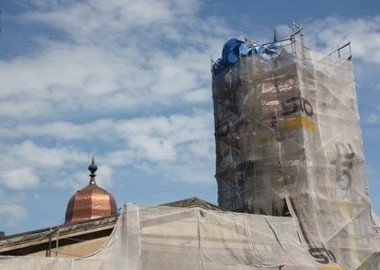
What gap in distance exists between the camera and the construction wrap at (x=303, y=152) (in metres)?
21.1

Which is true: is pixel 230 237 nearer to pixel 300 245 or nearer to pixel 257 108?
pixel 300 245

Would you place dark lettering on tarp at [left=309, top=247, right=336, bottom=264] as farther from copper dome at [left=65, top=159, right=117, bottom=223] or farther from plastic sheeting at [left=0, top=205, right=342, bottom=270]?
copper dome at [left=65, top=159, right=117, bottom=223]

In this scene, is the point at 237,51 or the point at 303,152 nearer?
the point at 303,152

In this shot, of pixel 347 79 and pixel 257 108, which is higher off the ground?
pixel 347 79

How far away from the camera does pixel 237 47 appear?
24141mm

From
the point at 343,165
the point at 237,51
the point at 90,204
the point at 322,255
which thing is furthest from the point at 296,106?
the point at 90,204

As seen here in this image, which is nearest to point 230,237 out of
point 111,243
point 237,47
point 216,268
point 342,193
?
point 216,268

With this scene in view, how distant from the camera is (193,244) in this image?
1727 cm

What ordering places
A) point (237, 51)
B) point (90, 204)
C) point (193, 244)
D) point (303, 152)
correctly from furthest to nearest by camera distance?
point (90, 204)
point (237, 51)
point (303, 152)
point (193, 244)

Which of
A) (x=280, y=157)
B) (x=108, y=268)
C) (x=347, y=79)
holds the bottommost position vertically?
(x=108, y=268)

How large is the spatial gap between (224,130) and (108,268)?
10462mm

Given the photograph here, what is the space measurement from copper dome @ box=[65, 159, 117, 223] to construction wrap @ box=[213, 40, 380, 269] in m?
13.9

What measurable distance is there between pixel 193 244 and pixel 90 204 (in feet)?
65.9

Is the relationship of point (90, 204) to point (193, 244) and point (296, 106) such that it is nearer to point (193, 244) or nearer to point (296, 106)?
point (296, 106)
